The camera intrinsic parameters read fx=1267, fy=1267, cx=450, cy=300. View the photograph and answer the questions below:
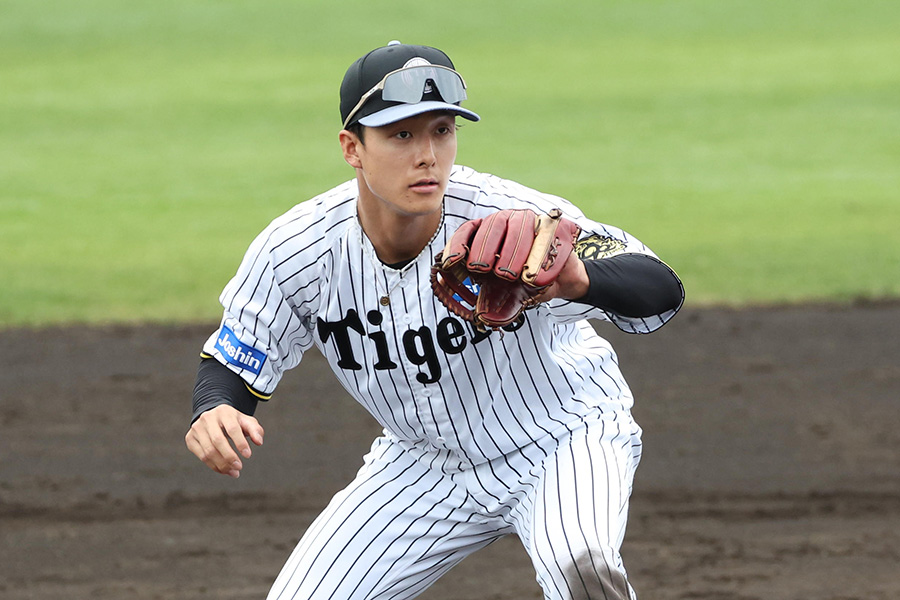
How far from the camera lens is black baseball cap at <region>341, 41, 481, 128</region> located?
3.02m

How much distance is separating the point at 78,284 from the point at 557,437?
7.24m

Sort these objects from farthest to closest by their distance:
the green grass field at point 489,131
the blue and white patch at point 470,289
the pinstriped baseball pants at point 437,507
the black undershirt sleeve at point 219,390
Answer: the green grass field at point 489,131 → the pinstriped baseball pants at point 437,507 → the black undershirt sleeve at point 219,390 → the blue and white patch at point 470,289

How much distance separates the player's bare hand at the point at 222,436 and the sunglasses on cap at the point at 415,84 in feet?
2.76

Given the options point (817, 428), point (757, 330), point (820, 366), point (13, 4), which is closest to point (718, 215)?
point (757, 330)

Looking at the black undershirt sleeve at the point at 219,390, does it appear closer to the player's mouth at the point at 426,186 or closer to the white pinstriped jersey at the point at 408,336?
the white pinstriped jersey at the point at 408,336

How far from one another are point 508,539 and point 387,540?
2.10 m

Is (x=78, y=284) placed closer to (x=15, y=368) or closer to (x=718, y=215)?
(x=15, y=368)

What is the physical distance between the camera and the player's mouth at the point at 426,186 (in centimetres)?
307

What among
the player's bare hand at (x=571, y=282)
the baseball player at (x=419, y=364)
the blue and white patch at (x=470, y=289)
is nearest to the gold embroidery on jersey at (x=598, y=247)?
the baseball player at (x=419, y=364)

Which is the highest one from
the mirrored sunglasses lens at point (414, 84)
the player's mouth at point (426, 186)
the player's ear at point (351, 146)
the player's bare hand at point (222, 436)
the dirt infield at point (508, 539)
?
the mirrored sunglasses lens at point (414, 84)

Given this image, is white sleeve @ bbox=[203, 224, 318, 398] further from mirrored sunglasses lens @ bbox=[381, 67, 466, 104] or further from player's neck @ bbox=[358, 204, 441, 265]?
mirrored sunglasses lens @ bbox=[381, 67, 466, 104]

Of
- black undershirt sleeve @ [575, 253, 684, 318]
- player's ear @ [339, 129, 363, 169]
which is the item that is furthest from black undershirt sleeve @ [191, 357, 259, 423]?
black undershirt sleeve @ [575, 253, 684, 318]

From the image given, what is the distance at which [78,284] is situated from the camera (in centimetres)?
988

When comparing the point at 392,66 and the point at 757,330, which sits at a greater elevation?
the point at 392,66
